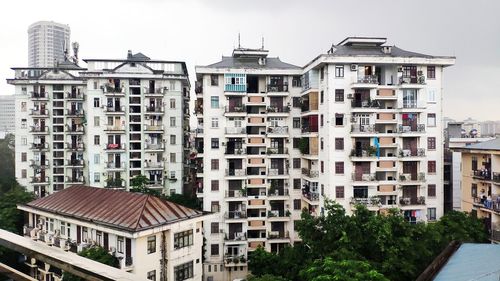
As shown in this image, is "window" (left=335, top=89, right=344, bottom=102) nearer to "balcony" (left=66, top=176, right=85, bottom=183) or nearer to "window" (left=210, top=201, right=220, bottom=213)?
"window" (left=210, top=201, right=220, bottom=213)

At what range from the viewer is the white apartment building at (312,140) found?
26.3 metres

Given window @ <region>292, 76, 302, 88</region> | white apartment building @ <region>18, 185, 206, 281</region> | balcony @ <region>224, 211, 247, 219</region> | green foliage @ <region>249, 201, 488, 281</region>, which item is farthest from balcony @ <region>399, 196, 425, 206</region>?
white apartment building @ <region>18, 185, 206, 281</region>

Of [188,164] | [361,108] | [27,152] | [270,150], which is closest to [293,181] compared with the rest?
[270,150]

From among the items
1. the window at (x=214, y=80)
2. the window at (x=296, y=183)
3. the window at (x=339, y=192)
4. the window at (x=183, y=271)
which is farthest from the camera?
the window at (x=296, y=183)

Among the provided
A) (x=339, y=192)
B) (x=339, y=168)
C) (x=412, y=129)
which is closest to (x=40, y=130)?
(x=339, y=168)

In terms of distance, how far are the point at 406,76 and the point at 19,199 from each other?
106 ft

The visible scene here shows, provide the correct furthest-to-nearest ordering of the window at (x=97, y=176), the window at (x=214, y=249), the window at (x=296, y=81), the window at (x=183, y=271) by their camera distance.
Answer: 1. the window at (x=97, y=176)
2. the window at (x=296, y=81)
3. the window at (x=214, y=249)
4. the window at (x=183, y=271)

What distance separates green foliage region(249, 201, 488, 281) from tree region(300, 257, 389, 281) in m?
0.41

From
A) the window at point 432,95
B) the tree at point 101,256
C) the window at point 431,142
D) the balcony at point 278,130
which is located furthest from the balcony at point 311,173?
the tree at point 101,256

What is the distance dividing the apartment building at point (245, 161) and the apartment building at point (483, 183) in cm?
1182

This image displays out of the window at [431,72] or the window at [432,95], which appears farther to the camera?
the window at [431,72]

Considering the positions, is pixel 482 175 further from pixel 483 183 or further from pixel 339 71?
pixel 339 71

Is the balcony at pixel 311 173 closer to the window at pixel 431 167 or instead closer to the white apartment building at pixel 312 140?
the white apartment building at pixel 312 140

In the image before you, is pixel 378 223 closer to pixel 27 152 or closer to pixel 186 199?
pixel 186 199
